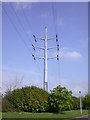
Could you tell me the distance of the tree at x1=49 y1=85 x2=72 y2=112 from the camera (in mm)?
26688

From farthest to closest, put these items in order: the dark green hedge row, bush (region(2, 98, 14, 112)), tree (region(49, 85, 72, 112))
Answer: tree (region(49, 85, 72, 112)) → the dark green hedge row → bush (region(2, 98, 14, 112))

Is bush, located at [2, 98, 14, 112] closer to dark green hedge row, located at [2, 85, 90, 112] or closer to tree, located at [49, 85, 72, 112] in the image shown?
dark green hedge row, located at [2, 85, 90, 112]

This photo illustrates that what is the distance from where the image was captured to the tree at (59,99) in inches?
1051

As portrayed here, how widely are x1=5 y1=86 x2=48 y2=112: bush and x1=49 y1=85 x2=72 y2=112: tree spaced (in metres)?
1.11

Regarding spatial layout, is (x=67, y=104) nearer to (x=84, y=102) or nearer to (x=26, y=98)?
(x=26, y=98)

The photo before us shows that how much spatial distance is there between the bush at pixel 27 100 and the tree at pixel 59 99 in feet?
3.65

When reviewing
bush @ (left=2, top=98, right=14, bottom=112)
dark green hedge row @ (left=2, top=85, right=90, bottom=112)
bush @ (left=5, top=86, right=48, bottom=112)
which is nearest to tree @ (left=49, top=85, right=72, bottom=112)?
dark green hedge row @ (left=2, top=85, right=90, bottom=112)

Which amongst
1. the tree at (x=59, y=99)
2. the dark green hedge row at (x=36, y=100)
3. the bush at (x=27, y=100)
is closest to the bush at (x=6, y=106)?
the dark green hedge row at (x=36, y=100)

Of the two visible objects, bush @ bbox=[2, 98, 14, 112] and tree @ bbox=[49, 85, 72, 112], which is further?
tree @ bbox=[49, 85, 72, 112]

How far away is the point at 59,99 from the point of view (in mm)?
26875

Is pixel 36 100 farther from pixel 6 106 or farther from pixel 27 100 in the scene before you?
pixel 6 106

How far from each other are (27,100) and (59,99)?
3.99 m

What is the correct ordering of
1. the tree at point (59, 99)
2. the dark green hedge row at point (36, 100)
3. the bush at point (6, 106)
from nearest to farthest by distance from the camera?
1. the bush at point (6, 106)
2. the dark green hedge row at point (36, 100)
3. the tree at point (59, 99)

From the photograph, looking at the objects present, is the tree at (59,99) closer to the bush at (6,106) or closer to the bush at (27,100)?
the bush at (27,100)
